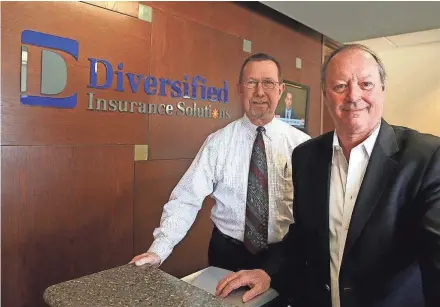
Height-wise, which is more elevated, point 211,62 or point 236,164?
point 211,62

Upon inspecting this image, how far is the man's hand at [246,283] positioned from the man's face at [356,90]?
56 cm

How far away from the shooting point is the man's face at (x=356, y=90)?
3.58 ft

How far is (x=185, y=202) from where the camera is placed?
63.6 inches

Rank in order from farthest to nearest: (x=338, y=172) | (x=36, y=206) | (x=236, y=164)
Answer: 1. (x=36, y=206)
2. (x=236, y=164)
3. (x=338, y=172)

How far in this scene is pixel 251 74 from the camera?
174cm

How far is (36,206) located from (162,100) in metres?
1.23

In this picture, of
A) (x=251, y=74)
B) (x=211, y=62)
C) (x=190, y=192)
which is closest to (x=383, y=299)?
(x=190, y=192)

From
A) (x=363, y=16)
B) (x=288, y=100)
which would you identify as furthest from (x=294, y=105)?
(x=363, y=16)

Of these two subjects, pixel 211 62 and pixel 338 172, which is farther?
pixel 211 62

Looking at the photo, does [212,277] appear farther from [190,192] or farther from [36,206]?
[36,206]

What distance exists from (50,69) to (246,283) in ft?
5.96

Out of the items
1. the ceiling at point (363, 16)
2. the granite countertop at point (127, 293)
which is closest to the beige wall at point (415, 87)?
the ceiling at point (363, 16)

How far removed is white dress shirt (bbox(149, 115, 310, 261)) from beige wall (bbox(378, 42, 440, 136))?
4.96 metres

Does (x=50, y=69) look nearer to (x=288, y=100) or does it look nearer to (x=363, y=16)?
(x=288, y=100)
